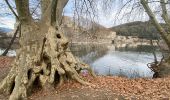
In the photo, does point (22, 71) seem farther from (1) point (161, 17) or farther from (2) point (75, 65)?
(1) point (161, 17)

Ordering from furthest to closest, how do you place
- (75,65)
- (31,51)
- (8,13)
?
1. (8,13)
2. (75,65)
3. (31,51)

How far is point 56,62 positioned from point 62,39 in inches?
Answer: 45.8

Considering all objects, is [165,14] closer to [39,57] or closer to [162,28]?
[162,28]

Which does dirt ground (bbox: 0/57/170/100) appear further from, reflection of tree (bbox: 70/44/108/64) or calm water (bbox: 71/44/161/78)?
reflection of tree (bbox: 70/44/108/64)

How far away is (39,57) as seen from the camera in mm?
11414

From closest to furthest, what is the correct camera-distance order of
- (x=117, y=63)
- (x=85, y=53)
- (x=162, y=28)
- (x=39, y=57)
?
1. (x=39, y=57)
2. (x=162, y=28)
3. (x=117, y=63)
4. (x=85, y=53)

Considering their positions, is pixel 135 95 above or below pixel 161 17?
below

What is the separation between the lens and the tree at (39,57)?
11016 mm

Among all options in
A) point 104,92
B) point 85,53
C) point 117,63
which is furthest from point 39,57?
A: point 85,53

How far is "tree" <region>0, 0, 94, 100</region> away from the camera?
434 inches

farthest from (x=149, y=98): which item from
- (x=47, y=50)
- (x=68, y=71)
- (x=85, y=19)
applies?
(x=85, y=19)

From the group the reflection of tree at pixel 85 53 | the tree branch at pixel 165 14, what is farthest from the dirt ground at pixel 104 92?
the reflection of tree at pixel 85 53

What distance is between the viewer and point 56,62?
11.5m

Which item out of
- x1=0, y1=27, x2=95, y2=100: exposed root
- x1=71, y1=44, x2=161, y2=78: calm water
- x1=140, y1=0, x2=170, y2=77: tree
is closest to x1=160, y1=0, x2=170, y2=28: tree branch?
x1=140, y1=0, x2=170, y2=77: tree
